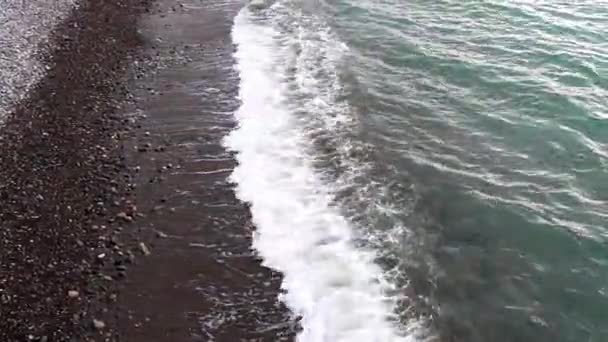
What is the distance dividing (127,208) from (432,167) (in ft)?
19.9

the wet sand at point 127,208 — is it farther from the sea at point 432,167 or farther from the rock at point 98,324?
the sea at point 432,167

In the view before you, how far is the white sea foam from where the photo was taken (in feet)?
32.3

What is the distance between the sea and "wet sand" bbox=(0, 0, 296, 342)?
649mm

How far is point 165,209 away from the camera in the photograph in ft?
39.4

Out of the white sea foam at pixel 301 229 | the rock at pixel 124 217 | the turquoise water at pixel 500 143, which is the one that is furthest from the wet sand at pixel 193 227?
the turquoise water at pixel 500 143

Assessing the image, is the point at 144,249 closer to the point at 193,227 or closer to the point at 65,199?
the point at 193,227

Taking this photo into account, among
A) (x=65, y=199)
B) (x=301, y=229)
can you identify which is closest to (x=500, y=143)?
(x=301, y=229)

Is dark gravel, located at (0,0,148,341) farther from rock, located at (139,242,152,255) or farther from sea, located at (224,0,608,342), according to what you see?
sea, located at (224,0,608,342)

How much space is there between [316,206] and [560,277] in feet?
14.4

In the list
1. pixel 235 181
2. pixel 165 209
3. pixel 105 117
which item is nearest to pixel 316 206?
pixel 235 181

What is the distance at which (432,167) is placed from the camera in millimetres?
13625

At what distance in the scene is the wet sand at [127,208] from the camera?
962 cm

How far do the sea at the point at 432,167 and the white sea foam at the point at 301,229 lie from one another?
0.04 metres

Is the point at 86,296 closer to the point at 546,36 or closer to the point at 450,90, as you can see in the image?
the point at 450,90
